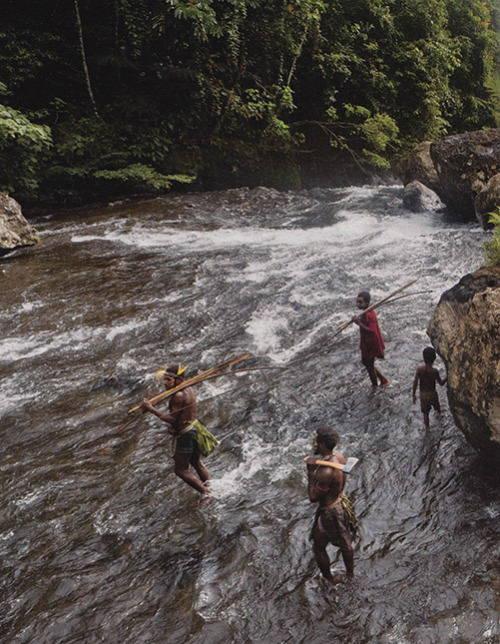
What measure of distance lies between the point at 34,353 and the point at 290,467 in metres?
4.87

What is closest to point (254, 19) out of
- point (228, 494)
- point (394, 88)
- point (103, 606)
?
point (394, 88)

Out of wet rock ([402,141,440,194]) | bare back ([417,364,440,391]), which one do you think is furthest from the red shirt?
wet rock ([402,141,440,194])

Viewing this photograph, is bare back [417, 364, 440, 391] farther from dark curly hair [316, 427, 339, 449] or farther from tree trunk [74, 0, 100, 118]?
tree trunk [74, 0, 100, 118]

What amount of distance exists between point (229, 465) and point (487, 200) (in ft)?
32.0

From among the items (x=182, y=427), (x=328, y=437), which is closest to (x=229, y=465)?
(x=182, y=427)

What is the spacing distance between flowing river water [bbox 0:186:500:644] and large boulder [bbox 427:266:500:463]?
1.91 ft

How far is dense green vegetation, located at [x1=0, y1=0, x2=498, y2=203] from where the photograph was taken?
16.6m

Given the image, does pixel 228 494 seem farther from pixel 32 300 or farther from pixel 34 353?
pixel 32 300

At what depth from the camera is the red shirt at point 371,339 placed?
7035 millimetres

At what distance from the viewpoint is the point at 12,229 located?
12766mm

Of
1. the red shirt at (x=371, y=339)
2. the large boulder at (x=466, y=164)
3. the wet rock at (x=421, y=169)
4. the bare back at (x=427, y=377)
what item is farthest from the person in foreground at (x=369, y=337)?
the wet rock at (x=421, y=169)

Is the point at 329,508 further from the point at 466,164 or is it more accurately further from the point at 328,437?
the point at 466,164

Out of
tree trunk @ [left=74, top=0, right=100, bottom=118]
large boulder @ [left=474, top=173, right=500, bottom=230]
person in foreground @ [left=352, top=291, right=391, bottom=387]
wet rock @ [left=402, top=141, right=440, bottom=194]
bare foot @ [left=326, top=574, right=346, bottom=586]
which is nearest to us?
bare foot @ [left=326, top=574, right=346, bottom=586]

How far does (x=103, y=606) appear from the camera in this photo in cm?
423
